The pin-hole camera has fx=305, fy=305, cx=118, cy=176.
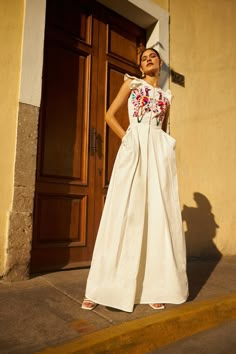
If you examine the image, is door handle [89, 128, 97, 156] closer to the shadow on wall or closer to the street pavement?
the shadow on wall

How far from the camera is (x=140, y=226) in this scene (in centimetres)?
212

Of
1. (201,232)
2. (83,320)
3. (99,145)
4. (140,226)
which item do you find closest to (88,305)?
(83,320)

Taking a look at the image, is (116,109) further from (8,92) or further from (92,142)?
(92,142)

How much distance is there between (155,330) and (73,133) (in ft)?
7.47

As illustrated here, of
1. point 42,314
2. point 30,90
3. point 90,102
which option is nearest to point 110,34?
point 90,102

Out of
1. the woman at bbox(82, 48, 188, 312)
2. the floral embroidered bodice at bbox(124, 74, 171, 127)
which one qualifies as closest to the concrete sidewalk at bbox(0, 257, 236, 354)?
the woman at bbox(82, 48, 188, 312)

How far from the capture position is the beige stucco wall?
4375mm

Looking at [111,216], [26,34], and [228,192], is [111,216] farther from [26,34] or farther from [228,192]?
[228,192]

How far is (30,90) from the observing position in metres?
2.89

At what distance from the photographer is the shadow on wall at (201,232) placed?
4.21 m

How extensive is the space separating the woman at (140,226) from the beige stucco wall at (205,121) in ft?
6.63

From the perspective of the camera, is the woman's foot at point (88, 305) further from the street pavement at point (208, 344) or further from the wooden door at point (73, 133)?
the wooden door at point (73, 133)

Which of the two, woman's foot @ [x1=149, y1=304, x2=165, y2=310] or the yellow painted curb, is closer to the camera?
the yellow painted curb

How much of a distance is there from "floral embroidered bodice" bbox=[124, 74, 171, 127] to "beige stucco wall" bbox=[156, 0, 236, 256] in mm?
1929
